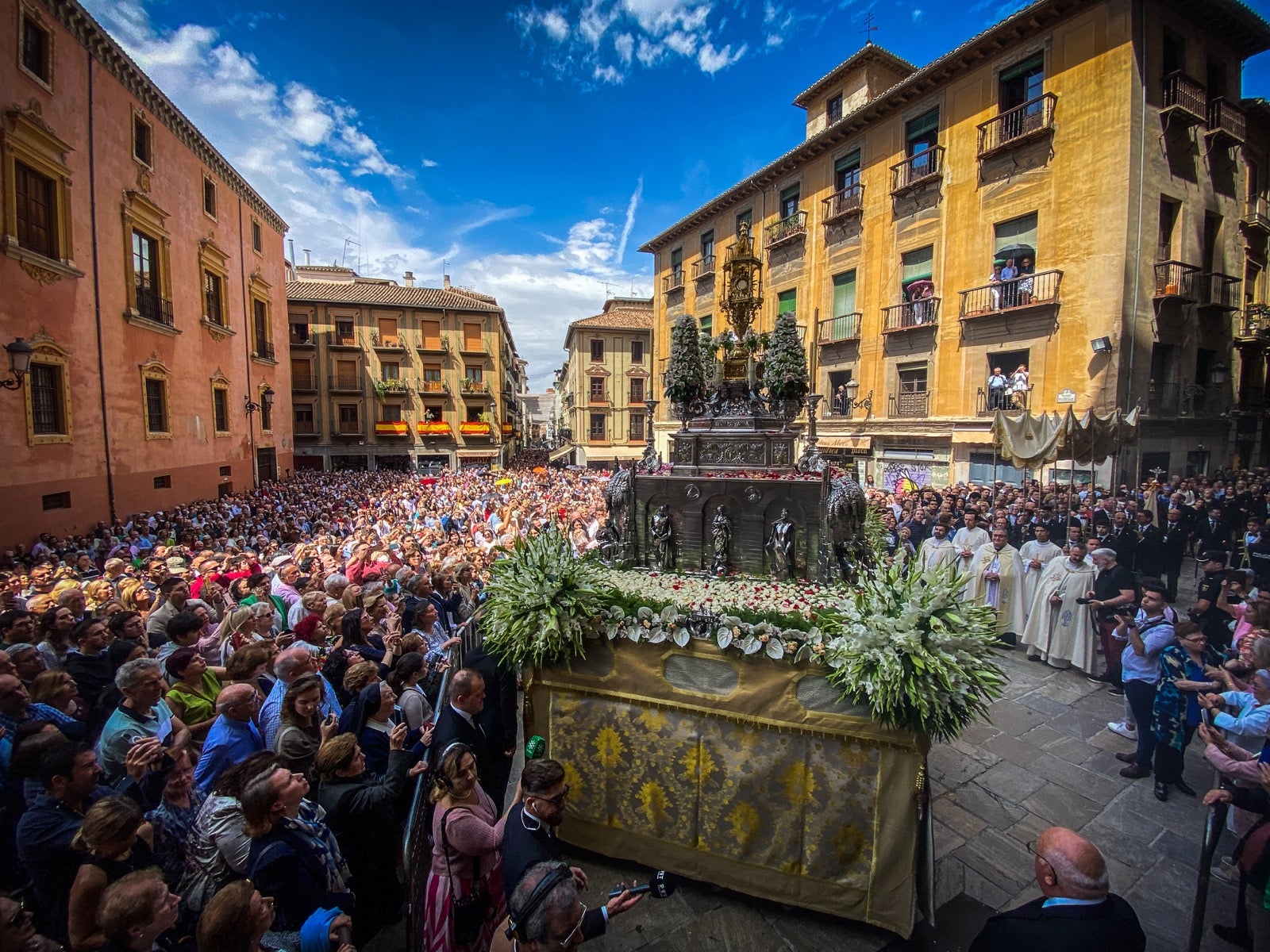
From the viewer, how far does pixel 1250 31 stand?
1559 centimetres

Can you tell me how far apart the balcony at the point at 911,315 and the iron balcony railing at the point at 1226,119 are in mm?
7703

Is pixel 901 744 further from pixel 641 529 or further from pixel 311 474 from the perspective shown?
pixel 311 474

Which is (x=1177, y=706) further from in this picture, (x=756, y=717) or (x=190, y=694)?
(x=190, y=694)

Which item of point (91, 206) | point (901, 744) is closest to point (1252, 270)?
point (901, 744)

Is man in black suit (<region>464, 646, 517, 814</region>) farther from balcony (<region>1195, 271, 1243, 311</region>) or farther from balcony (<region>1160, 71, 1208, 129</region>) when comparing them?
balcony (<region>1160, 71, 1208, 129</region>)

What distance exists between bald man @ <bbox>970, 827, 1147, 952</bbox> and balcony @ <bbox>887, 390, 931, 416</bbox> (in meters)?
18.0

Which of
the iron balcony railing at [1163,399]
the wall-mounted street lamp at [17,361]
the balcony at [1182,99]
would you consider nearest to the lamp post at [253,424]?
the wall-mounted street lamp at [17,361]

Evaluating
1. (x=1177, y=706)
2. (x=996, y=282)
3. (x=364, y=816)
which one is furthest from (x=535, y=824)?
(x=996, y=282)

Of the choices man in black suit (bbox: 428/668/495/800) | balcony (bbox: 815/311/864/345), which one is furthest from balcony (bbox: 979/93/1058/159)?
man in black suit (bbox: 428/668/495/800)

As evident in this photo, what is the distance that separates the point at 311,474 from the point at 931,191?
2997 centimetres

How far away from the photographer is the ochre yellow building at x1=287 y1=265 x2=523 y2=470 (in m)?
37.8

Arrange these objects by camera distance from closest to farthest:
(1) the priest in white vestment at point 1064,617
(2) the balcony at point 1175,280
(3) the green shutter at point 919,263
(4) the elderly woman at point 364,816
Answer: (4) the elderly woman at point 364,816 → (1) the priest in white vestment at point 1064,617 → (2) the balcony at point 1175,280 → (3) the green shutter at point 919,263

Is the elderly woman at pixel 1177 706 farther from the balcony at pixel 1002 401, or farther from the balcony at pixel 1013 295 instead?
the balcony at pixel 1013 295

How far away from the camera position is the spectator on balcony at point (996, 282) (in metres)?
16.3
